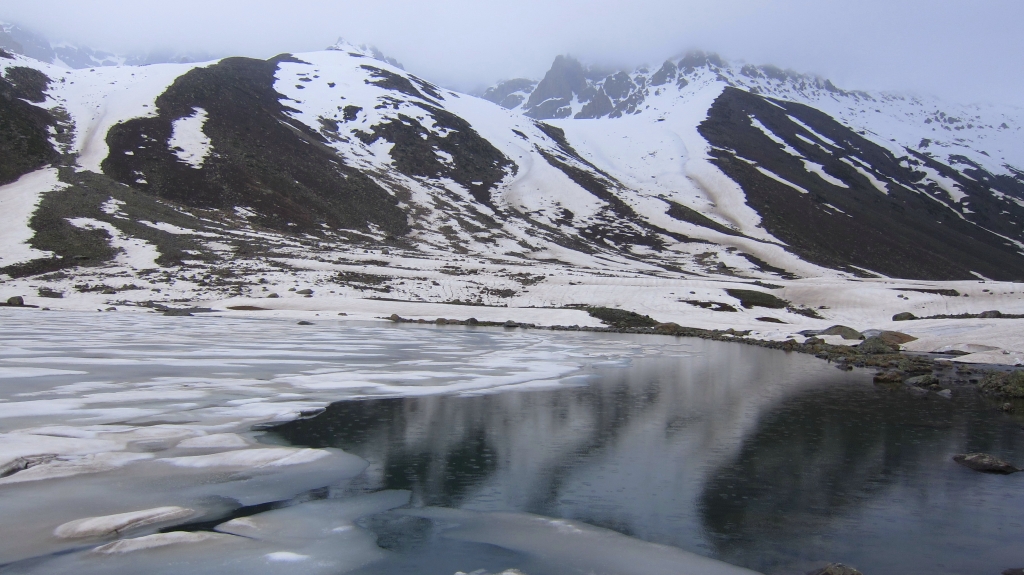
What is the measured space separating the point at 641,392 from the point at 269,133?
95.3 meters

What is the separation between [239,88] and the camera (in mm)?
112750

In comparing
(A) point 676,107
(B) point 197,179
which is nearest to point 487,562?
(B) point 197,179

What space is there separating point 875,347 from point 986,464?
64.0 ft

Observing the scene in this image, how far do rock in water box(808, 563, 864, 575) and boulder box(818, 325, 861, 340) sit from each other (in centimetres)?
2940

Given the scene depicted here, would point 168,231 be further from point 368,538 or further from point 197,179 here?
point 368,538

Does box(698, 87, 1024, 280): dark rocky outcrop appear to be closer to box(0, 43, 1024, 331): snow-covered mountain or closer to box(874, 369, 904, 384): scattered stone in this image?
box(0, 43, 1024, 331): snow-covered mountain

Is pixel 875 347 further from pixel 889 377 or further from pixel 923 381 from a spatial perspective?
pixel 923 381

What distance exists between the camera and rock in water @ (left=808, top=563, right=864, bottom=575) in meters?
6.56

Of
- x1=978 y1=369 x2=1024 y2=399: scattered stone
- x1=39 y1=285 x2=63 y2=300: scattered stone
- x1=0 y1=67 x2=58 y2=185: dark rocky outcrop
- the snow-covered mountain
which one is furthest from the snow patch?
x1=978 y1=369 x2=1024 y2=399: scattered stone

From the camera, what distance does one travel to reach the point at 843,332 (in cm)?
3381

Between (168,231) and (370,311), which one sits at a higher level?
(168,231)

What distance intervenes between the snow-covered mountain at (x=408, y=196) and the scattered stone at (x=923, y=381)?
27614mm

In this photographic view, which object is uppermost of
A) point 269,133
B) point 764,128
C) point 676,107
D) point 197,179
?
point 676,107

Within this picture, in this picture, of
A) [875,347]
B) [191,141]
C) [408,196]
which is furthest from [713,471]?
[191,141]
